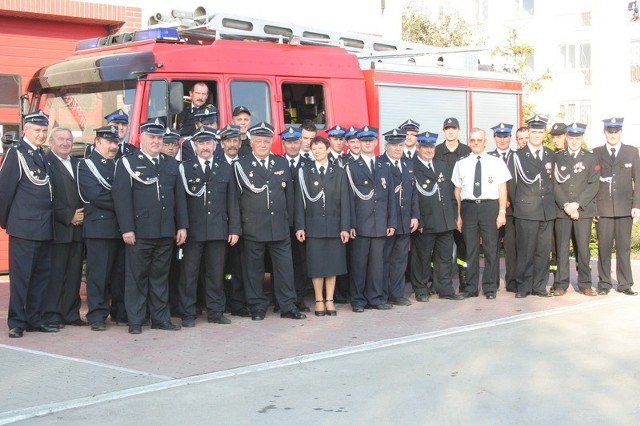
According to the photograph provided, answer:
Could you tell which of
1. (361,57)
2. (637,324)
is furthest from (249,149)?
(637,324)

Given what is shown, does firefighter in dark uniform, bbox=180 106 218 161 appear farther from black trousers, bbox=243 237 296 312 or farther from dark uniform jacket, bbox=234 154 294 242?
black trousers, bbox=243 237 296 312

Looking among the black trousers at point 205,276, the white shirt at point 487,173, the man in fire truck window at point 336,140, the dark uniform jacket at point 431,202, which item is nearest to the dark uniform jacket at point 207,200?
the black trousers at point 205,276

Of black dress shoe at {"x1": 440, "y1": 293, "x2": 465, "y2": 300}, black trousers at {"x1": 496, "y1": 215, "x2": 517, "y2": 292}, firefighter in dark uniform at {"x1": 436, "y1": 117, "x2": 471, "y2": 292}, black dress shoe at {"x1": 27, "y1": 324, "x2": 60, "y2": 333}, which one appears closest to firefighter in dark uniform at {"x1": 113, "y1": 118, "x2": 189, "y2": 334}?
black dress shoe at {"x1": 27, "y1": 324, "x2": 60, "y2": 333}

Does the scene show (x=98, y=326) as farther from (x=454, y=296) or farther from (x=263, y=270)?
(x=454, y=296)

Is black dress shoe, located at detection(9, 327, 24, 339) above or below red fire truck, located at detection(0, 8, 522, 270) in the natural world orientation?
below

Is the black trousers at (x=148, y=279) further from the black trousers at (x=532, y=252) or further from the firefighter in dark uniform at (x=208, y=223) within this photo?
the black trousers at (x=532, y=252)

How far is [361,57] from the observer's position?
42.0 ft

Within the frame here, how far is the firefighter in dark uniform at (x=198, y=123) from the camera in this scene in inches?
408

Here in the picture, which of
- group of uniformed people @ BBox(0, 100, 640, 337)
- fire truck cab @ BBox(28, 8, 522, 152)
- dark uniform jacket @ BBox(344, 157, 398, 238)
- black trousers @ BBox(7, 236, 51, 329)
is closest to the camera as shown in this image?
black trousers @ BBox(7, 236, 51, 329)

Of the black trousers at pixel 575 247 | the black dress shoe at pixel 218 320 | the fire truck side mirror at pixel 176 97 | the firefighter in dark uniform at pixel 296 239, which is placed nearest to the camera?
the black dress shoe at pixel 218 320

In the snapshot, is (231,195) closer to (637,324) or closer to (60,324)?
(60,324)

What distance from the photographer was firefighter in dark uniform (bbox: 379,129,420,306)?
36.8 feet

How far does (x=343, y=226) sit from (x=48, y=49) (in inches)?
250

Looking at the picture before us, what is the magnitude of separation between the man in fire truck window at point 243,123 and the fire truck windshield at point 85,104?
1.11 meters
